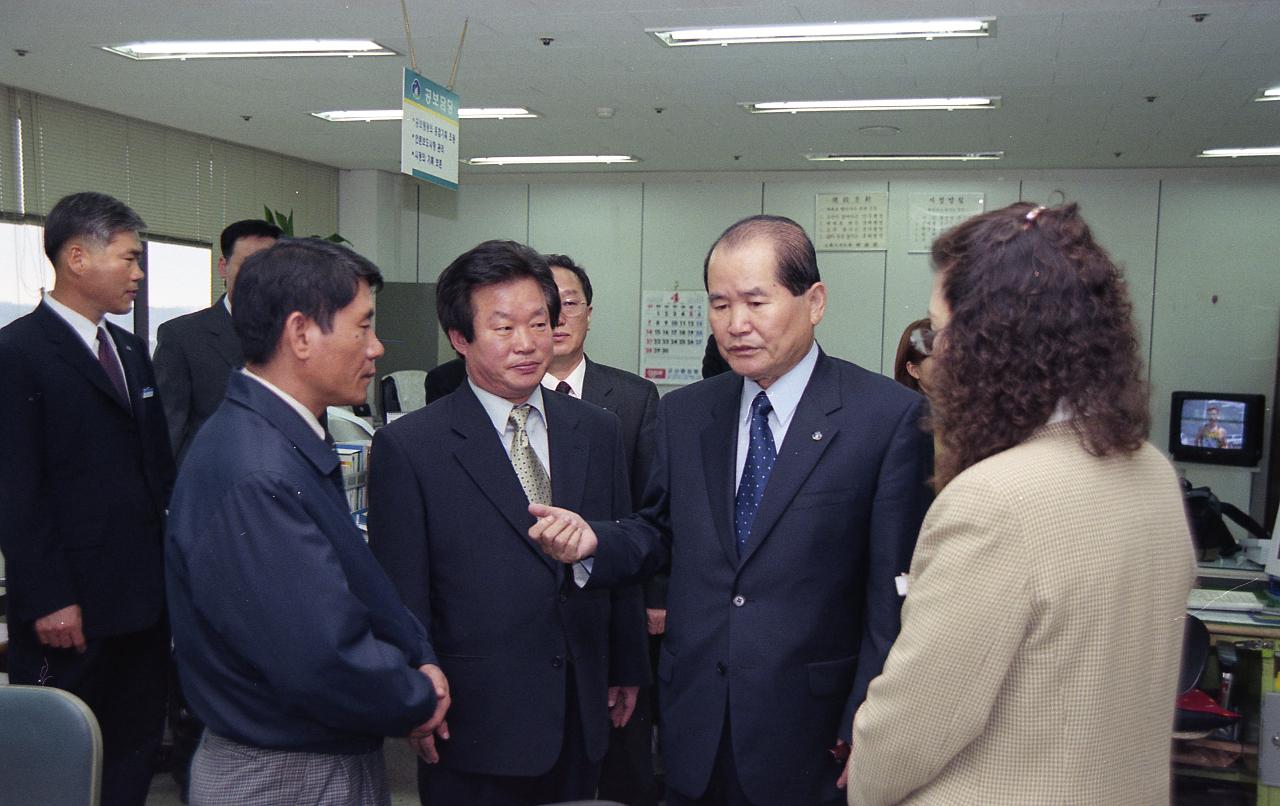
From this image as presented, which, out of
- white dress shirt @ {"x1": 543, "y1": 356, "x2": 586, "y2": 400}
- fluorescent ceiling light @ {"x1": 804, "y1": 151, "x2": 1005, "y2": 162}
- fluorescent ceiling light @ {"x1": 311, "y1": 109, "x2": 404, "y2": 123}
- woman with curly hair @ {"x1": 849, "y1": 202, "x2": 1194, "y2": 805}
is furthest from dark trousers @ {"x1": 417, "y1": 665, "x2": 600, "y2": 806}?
fluorescent ceiling light @ {"x1": 804, "y1": 151, "x2": 1005, "y2": 162}

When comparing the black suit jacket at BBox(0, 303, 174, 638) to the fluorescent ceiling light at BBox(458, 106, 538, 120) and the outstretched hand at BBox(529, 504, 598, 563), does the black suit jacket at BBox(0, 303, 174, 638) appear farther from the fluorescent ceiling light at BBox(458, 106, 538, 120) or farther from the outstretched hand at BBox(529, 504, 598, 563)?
the fluorescent ceiling light at BBox(458, 106, 538, 120)

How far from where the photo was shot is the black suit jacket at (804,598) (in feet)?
5.32

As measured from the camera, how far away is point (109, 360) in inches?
106

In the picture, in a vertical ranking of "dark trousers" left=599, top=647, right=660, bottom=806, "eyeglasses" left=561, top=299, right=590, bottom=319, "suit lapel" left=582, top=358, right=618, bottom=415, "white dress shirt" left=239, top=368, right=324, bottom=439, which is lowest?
"dark trousers" left=599, top=647, right=660, bottom=806

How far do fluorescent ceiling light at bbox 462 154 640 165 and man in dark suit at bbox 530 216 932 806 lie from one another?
6238 millimetres

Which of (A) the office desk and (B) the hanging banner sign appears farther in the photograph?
(B) the hanging banner sign

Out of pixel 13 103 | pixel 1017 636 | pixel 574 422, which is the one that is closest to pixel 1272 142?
pixel 574 422

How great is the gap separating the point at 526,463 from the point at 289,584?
0.63 meters

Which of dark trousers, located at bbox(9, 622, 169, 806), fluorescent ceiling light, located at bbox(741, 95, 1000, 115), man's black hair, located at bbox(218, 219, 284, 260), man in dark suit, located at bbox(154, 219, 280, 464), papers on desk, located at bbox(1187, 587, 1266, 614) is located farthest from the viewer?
fluorescent ceiling light, located at bbox(741, 95, 1000, 115)

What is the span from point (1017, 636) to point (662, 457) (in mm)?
828

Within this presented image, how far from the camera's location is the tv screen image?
24.1 feet

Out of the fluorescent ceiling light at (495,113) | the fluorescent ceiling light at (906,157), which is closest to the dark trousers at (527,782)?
the fluorescent ceiling light at (495,113)

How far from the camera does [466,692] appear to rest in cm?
182

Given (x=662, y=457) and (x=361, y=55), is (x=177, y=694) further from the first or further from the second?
(x=361, y=55)
